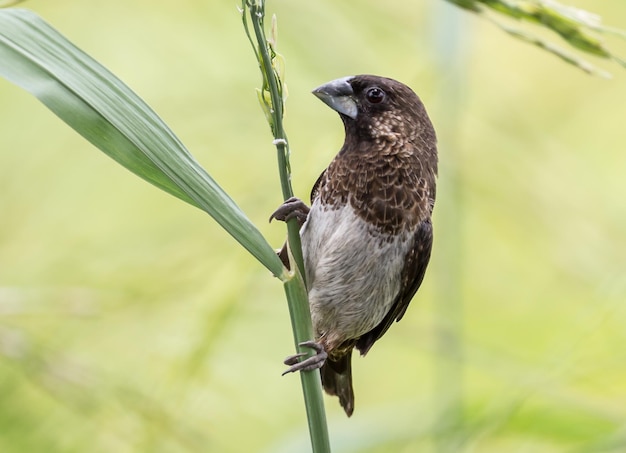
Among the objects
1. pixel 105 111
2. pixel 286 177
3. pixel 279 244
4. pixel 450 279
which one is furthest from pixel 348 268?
pixel 105 111

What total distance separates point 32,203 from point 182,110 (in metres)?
1.01

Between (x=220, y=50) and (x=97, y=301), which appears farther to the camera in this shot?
(x=220, y=50)

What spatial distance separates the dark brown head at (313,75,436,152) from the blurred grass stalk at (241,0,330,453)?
71 centimetres

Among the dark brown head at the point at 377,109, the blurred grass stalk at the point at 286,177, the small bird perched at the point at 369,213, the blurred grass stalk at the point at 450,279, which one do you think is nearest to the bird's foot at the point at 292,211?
the small bird perched at the point at 369,213

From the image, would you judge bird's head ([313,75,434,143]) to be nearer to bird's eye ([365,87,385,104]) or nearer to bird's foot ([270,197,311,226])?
bird's eye ([365,87,385,104])

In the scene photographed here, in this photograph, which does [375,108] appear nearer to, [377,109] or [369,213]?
[377,109]

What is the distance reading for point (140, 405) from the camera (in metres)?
2.07

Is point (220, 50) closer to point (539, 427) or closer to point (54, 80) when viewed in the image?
point (539, 427)

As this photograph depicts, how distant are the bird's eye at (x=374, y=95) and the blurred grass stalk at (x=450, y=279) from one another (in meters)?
0.21

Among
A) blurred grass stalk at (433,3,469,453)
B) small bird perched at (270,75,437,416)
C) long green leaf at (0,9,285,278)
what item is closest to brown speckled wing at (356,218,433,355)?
small bird perched at (270,75,437,416)

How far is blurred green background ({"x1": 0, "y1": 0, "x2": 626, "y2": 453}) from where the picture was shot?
2156mm

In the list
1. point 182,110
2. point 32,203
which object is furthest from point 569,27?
point 32,203

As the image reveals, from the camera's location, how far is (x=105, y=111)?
113cm

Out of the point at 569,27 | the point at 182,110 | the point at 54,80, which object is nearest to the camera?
the point at 54,80
